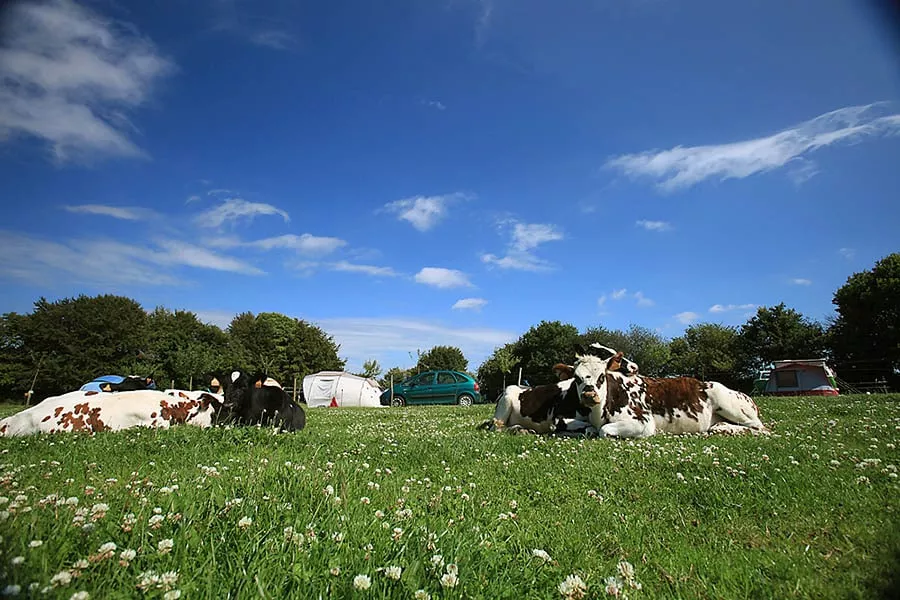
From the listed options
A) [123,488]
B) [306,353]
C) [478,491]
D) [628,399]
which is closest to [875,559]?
[478,491]

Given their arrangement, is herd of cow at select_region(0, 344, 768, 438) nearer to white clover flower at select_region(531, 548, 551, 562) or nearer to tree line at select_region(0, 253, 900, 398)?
white clover flower at select_region(531, 548, 551, 562)

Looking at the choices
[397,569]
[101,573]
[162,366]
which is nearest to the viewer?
[101,573]

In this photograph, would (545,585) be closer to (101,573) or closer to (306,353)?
(101,573)

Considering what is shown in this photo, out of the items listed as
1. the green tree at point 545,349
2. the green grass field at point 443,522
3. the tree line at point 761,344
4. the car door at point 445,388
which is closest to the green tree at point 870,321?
the tree line at point 761,344

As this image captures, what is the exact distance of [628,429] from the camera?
9938mm

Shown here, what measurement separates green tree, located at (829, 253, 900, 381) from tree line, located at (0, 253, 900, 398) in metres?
0.11

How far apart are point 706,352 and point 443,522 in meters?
82.3

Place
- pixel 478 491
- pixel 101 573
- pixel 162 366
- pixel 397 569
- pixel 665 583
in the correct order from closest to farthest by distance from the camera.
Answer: pixel 101 573, pixel 397 569, pixel 665 583, pixel 478 491, pixel 162 366

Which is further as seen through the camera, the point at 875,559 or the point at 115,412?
the point at 115,412

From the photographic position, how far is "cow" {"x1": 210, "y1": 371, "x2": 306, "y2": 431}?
38.6 ft

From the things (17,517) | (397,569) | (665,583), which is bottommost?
(665,583)

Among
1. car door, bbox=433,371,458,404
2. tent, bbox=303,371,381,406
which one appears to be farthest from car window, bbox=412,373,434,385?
tent, bbox=303,371,381,406

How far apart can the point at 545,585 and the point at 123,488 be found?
3611 mm

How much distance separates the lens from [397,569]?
2502 millimetres
